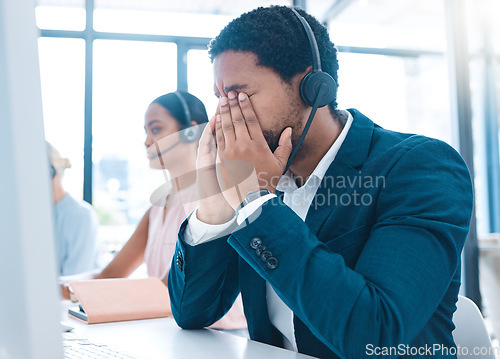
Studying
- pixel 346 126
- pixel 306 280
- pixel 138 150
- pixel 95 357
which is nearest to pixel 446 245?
pixel 306 280

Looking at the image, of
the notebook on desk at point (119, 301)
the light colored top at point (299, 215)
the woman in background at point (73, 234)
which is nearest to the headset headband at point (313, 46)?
the light colored top at point (299, 215)

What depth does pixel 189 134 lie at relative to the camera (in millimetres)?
2051

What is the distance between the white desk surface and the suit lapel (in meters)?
0.25

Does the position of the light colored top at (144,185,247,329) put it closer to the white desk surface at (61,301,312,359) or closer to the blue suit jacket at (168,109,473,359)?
the white desk surface at (61,301,312,359)

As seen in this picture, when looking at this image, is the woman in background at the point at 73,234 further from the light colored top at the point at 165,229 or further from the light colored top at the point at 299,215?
the light colored top at the point at 299,215

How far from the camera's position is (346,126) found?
1061mm

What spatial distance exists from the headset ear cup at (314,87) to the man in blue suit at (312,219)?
0.04 feet

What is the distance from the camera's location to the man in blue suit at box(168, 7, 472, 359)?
743 millimetres

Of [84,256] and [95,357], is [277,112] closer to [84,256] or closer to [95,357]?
[95,357]

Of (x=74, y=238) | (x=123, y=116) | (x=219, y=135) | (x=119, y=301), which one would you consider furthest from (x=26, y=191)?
(x=123, y=116)

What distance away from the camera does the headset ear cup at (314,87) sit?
1.01 m

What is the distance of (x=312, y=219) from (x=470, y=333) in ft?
1.24

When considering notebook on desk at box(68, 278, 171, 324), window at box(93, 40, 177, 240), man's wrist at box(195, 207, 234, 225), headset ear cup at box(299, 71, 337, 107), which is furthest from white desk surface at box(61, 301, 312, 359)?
window at box(93, 40, 177, 240)

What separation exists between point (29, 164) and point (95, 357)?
50cm
